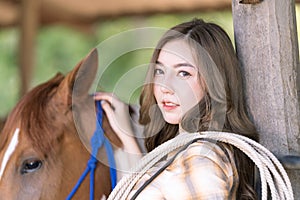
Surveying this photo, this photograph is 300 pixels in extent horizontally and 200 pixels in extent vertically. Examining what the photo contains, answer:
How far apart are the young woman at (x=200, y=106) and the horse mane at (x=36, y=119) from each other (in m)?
0.40

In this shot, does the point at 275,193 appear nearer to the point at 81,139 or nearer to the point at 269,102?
the point at 269,102

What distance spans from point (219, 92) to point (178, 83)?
0.10 meters

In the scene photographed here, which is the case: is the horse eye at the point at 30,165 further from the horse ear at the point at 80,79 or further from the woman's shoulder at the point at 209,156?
the woman's shoulder at the point at 209,156

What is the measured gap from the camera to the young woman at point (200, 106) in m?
1.10

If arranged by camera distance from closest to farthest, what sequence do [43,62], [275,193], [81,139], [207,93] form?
[275,193] → [207,93] → [81,139] → [43,62]

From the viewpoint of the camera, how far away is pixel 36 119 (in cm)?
162

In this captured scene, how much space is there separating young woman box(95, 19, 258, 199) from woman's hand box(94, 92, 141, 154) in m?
0.30

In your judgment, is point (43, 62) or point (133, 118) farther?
point (43, 62)

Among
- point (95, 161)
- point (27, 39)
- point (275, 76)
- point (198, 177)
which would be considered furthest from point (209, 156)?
point (27, 39)

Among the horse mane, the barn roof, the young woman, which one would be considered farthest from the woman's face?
the barn roof

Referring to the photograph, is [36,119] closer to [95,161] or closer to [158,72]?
[95,161]

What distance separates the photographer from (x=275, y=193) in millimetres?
1128

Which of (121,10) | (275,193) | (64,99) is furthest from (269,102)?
(121,10)

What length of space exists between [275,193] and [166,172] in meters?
0.23
